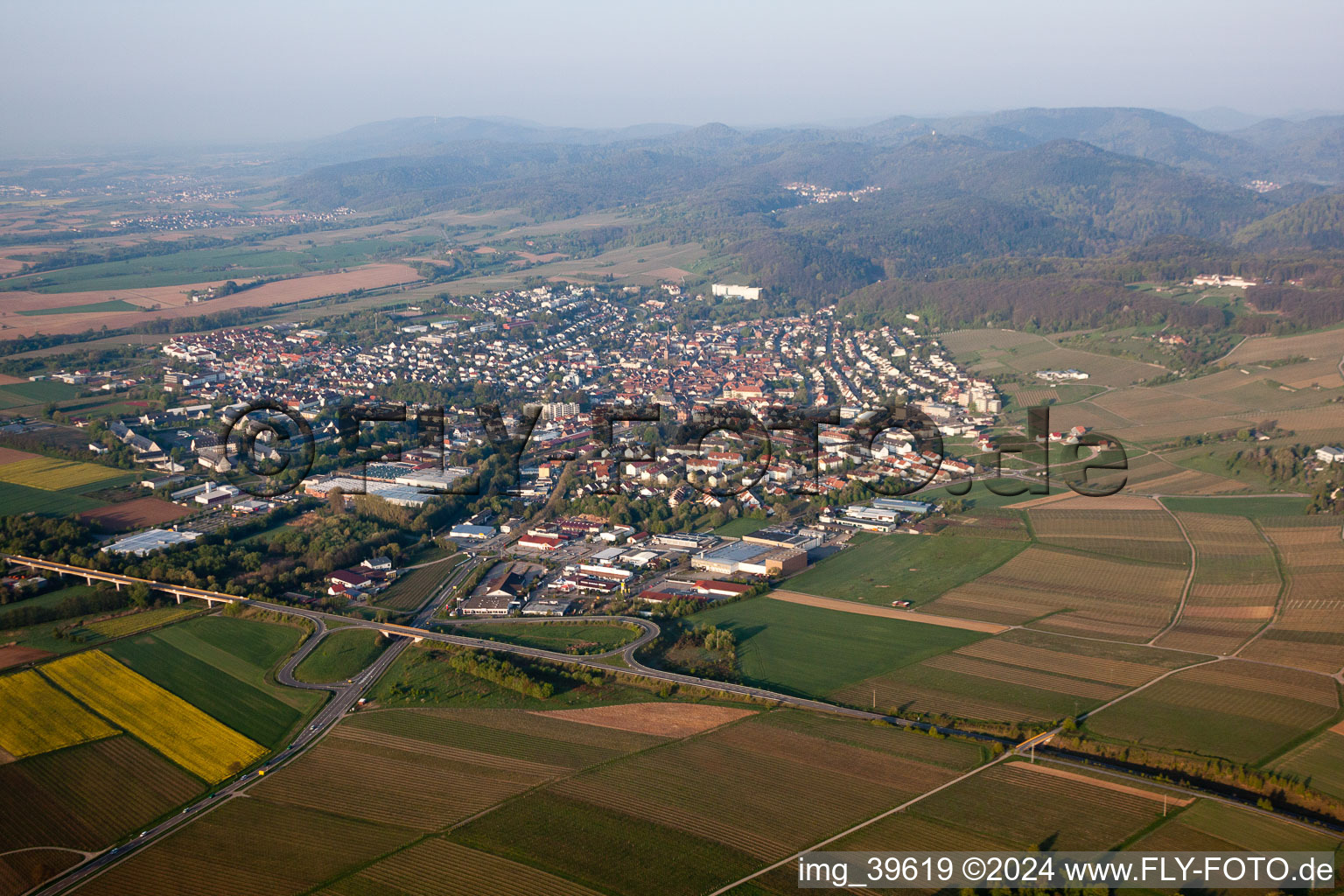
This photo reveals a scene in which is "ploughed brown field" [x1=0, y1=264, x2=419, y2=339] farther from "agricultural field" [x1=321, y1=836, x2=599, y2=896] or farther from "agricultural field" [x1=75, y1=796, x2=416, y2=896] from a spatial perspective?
"agricultural field" [x1=321, y1=836, x2=599, y2=896]

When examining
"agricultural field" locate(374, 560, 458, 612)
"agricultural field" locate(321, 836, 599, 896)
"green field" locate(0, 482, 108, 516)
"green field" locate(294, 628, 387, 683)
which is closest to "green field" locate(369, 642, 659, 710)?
"green field" locate(294, 628, 387, 683)

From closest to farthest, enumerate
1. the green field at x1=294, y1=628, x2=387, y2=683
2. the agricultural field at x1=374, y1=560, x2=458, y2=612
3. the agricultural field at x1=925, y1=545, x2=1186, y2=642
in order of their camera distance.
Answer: the green field at x1=294, y1=628, x2=387, y2=683
the agricultural field at x1=925, y1=545, x2=1186, y2=642
the agricultural field at x1=374, y1=560, x2=458, y2=612

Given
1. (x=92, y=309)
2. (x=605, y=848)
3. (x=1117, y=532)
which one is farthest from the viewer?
(x=92, y=309)

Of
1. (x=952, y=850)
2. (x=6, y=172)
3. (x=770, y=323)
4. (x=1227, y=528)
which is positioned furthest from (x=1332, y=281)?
(x=6, y=172)

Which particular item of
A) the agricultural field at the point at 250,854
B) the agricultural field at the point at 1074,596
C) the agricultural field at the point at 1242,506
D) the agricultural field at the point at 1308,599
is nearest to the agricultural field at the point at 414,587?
the agricultural field at the point at 250,854

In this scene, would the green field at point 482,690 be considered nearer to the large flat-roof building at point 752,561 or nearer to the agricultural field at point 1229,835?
the large flat-roof building at point 752,561

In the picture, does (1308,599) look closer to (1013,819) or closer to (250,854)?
(1013,819)

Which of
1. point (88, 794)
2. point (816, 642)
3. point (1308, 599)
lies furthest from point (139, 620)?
point (1308, 599)
